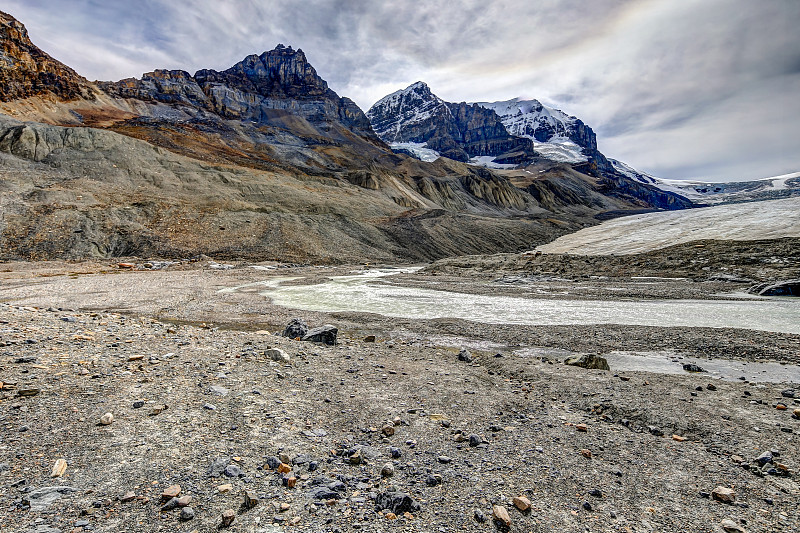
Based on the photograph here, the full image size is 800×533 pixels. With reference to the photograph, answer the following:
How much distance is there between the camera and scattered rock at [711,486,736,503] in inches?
189

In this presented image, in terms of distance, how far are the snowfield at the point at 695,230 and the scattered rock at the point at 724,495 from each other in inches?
2551

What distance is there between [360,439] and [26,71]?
5944 inches

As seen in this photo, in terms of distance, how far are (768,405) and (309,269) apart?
44.8m

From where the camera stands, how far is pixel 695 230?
240 ft

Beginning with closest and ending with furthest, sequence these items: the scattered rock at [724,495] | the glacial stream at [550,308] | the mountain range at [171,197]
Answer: the scattered rock at [724,495], the glacial stream at [550,308], the mountain range at [171,197]

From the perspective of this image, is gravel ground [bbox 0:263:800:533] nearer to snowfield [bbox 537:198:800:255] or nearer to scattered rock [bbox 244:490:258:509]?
scattered rock [bbox 244:490:258:509]

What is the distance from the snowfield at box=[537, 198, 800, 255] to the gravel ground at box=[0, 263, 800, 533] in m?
62.3

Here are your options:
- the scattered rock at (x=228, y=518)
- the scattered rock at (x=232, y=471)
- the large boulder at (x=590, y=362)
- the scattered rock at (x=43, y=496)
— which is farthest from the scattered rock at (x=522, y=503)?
the large boulder at (x=590, y=362)

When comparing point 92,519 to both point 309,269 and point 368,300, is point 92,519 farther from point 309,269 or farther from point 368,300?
point 309,269

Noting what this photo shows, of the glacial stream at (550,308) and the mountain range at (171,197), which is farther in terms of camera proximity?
the mountain range at (171,197)

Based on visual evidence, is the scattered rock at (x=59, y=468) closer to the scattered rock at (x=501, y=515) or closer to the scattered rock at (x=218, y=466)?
the scattered rock at (x=218, y=466)

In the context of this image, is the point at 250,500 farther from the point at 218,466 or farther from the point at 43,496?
the point at 43,496

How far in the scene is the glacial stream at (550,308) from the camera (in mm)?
18672

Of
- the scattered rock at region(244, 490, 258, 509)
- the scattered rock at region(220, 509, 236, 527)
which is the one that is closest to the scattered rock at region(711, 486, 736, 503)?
the scattered rock at region(244, 490, 258, 509)
